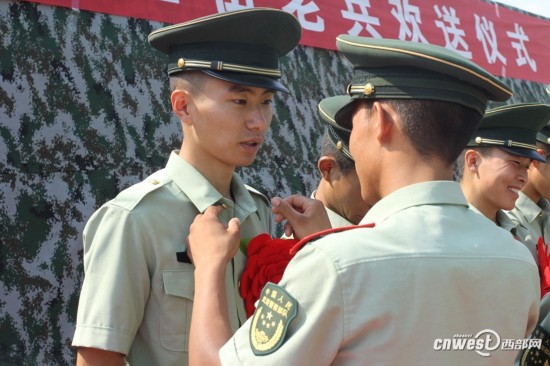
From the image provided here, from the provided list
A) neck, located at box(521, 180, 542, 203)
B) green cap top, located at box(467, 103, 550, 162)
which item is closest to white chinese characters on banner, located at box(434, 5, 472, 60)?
neck, located at box(521, 180, 542, 203)

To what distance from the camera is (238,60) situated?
1848 mm

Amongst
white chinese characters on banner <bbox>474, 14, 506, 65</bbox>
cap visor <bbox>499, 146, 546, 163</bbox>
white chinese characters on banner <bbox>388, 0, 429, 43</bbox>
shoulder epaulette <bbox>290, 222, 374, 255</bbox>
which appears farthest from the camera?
white chinese characters on banner <bbox>474, 14, 506, 65</bbox>

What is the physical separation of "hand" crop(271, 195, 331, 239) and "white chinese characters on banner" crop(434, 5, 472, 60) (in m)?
4.10

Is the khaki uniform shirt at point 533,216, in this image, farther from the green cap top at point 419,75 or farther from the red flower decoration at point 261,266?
the green cap top at point 419,75

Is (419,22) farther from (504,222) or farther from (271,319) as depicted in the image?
(271,319)

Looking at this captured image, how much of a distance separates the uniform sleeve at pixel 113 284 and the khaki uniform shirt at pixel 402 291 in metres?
0.41

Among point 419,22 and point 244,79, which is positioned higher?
point 419,22

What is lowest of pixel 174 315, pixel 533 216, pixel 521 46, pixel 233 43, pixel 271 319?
pixel 533 216

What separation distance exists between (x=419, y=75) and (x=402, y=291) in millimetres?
420

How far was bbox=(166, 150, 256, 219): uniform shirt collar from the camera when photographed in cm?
181

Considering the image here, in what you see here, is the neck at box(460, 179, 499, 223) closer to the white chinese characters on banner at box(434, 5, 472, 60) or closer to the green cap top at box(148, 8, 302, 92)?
the green cap top at box(148, 8, 302, 92)

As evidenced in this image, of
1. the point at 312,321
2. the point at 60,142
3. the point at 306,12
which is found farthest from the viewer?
the point at 306,12

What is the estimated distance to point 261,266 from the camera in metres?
1.74

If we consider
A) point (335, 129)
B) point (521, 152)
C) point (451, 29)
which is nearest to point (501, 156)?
point (521, 152)
